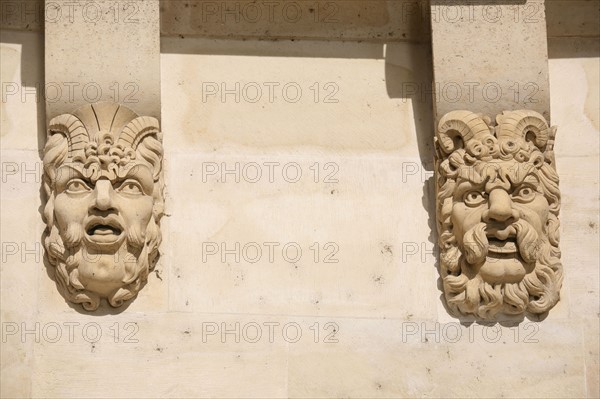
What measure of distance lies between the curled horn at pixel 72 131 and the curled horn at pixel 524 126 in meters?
Answer: 1.58

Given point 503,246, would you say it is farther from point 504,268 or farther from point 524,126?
point 524,126

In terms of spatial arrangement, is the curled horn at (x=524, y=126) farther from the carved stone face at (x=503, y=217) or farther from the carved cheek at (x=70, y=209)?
the carved cheek at (x=70, y=209)

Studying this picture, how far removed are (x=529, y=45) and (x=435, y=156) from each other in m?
0.56

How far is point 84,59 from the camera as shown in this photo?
5.84 metres

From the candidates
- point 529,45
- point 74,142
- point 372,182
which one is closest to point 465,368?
point 372,182

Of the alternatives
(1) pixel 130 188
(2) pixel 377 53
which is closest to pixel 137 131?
(1) pixel 130 188

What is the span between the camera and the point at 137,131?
5773mm

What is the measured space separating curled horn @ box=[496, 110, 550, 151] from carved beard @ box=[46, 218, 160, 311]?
1.39 metres

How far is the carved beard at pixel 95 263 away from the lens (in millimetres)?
5629

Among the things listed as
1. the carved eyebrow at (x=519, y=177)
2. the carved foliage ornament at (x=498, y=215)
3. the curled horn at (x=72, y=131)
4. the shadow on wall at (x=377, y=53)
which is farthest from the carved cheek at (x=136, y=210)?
the carved eyebrow at (x=519, y=177)

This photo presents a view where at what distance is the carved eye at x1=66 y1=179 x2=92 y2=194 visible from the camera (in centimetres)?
569

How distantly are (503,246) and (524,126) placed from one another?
1.55ft

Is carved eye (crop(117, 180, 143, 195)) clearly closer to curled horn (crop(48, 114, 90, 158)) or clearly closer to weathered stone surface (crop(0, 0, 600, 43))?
curled horn (crop(48, 114, 90, 158))

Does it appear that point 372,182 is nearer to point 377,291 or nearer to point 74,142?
point 377,291
